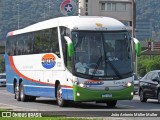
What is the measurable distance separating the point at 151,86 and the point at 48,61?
204 inches

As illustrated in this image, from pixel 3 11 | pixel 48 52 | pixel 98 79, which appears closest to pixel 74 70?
pixel 98 79

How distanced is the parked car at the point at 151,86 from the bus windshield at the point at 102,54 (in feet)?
14.5

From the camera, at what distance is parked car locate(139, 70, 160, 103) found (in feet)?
93.7

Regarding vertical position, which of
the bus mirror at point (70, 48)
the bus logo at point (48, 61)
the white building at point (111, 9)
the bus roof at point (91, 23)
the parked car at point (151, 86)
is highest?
the white building at point (111, 9)

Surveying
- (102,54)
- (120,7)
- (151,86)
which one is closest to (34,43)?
(151,86)

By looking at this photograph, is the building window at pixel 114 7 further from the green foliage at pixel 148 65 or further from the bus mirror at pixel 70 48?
the bus mirror at pixel 70 48

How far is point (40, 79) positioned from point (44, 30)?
2.29 m

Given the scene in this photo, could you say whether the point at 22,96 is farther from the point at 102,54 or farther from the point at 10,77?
the point at 102,54

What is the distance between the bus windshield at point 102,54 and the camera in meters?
24.0

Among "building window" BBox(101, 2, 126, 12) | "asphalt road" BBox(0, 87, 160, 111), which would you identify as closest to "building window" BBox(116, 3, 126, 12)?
"building window" BBox(101, 2, 126, 12)

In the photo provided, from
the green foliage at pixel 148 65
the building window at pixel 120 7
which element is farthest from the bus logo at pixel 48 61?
Answer: the building window at pixel 120 7

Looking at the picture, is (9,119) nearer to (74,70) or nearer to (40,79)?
(74,70)

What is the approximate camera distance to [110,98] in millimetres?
24094

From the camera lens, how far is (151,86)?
29188 millimetres
